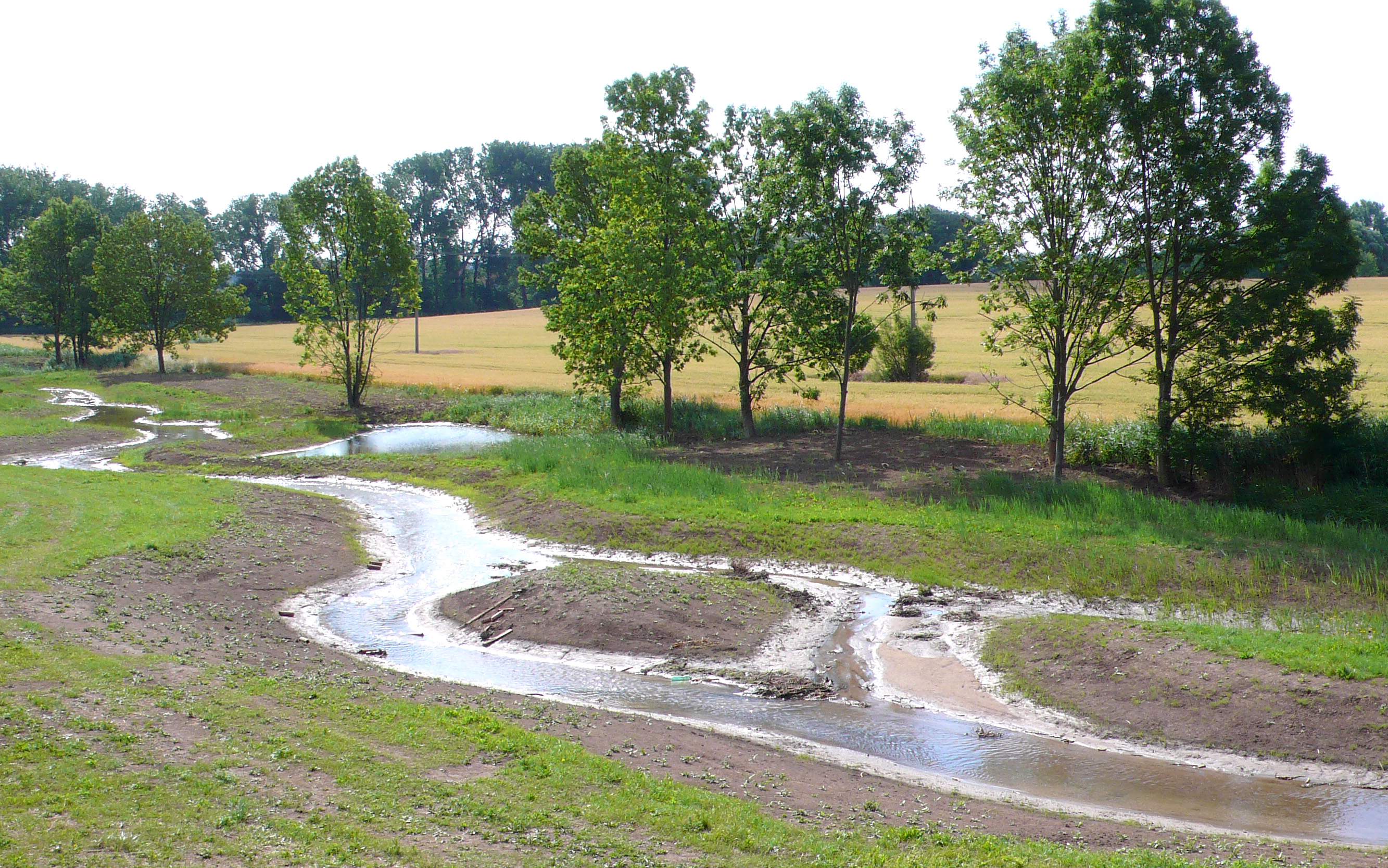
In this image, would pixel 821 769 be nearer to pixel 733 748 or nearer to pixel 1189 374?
pixel 733 748

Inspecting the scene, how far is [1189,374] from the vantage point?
25.6 m

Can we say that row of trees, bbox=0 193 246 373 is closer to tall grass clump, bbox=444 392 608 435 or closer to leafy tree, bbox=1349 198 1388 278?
tall grass clump, bbox=444 392 608 435

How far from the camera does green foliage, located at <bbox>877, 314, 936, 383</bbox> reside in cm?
5791

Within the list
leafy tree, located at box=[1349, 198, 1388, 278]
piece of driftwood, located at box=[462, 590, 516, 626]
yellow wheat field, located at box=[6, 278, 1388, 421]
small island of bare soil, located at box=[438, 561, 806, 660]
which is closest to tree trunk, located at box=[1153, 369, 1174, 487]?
yellow wheat field, located at box=[6, 278, 1388, 421]

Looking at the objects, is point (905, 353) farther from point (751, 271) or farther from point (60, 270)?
point (60, 270)

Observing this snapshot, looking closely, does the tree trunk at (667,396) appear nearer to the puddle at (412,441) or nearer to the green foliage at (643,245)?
the green foliage at (643,245)

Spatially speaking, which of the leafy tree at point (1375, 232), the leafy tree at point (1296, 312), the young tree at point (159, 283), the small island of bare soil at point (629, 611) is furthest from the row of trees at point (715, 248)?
the leafy tree at point (1375, 232)

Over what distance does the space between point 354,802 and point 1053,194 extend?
23.2m

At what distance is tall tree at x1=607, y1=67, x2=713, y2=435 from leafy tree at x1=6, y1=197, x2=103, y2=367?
51.4 meters

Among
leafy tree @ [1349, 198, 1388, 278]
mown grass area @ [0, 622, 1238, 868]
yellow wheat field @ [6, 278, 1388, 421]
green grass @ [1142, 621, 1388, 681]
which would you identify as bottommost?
green grass @ [1142, 621, 1388, 681]

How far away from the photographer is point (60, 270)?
228 ft

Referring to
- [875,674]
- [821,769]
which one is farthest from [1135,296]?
[821,769]

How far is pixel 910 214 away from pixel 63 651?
2338 centimetres

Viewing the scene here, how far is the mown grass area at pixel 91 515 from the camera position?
1705cm
